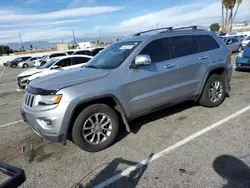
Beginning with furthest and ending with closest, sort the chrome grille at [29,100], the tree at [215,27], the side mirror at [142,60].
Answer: the tree at [215,27] → the side mirror at [142,60] → the chrome grille at [29,100]

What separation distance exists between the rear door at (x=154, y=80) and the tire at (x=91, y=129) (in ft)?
1.47

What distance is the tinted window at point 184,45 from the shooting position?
466cm

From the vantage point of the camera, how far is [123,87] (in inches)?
151

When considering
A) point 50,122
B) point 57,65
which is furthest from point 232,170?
point 57,65

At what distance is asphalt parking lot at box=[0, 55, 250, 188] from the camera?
2.89 m

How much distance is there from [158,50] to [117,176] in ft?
8.23

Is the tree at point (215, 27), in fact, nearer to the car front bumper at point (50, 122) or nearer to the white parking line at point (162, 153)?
the white parking line at point (162, 153)

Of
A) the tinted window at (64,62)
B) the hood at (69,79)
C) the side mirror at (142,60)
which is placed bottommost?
the tinted window at (64,62)

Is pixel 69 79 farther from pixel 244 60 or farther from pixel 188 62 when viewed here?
pixel 244 60

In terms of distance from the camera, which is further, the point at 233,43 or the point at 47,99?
the point at 233,43

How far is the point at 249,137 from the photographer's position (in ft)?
12.3

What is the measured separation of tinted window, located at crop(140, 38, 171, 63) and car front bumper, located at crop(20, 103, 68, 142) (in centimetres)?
186

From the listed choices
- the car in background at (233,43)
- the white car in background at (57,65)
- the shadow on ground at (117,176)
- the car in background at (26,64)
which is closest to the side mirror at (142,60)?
the shadow on ground at (117,176)

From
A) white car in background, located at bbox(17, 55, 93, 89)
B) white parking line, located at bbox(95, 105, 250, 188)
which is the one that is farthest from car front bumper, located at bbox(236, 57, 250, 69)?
white car in background, located at bbox(17, 55, 93, 89)
